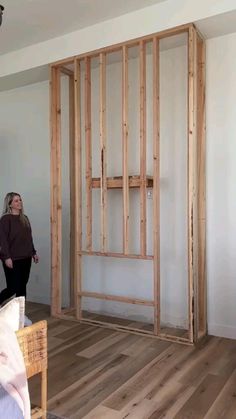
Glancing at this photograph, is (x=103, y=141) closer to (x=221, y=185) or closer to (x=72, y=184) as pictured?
(x=72, y=184)

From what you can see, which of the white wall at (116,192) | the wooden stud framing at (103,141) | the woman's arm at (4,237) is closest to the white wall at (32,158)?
the white wall at (116,192)

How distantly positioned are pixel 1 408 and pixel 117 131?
10.9ft

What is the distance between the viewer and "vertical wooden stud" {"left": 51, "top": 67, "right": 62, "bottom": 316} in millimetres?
4258

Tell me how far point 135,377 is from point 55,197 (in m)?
2.22

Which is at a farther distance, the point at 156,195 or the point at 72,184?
the point at 72,184

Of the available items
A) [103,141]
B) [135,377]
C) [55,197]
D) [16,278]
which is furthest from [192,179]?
[16,278]

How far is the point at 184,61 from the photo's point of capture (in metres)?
3.83

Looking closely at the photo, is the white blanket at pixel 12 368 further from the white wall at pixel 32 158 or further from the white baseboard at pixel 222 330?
the white wall at pixel 32 158

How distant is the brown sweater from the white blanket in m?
2.39

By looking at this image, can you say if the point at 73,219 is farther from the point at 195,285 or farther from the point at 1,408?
the point at 1,408

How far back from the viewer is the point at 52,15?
369 centimetres

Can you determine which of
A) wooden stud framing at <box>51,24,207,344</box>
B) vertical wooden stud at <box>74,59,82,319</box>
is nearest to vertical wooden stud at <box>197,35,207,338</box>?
wooden stud framing at <box>51,24,207,344</box>

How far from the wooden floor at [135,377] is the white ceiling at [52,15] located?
125 inches

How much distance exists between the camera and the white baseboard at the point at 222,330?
11.6 feet
